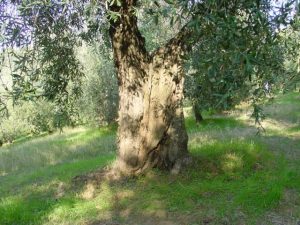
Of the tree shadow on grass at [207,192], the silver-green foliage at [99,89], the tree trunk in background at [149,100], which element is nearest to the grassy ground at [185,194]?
the tree shadow on grass at [207,192]

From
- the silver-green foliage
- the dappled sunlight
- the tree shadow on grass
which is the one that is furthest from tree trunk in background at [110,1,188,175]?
the silver-green foliage

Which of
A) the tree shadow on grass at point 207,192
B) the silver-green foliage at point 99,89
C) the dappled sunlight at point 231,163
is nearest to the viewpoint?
the tree shadow on grass at point 207,192

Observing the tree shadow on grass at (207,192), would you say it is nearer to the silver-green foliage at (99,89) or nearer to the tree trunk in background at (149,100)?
the tree trunk in background at (149,100)

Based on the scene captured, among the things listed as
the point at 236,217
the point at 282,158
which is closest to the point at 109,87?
the point at 282,158

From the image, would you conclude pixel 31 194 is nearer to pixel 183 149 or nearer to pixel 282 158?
pixel 183 149

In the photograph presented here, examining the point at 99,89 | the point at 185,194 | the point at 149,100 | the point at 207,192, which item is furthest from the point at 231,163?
the point at 99,89

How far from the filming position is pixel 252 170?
10.8 m

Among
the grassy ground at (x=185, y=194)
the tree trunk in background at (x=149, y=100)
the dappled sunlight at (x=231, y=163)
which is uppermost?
the tree trunk in background at (x=149, y=100)

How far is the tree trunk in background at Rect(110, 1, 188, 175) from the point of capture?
10195 mm

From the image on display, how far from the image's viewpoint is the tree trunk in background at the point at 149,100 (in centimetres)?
1020

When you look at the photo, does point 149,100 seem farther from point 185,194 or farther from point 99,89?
point 99,89

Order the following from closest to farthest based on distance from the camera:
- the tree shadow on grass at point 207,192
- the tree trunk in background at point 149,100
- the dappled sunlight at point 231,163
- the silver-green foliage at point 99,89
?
the tree shadow on grass at point 207,192, the tree trunk in background at point 149,100, the dappled sunlight at point 231,163, the silver-green foliage at point 99,89

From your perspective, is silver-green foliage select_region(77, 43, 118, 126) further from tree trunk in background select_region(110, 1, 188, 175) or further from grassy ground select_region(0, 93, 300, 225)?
tree trunk in background select_region(110, 1, 188, 175)

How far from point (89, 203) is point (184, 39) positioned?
442cm
